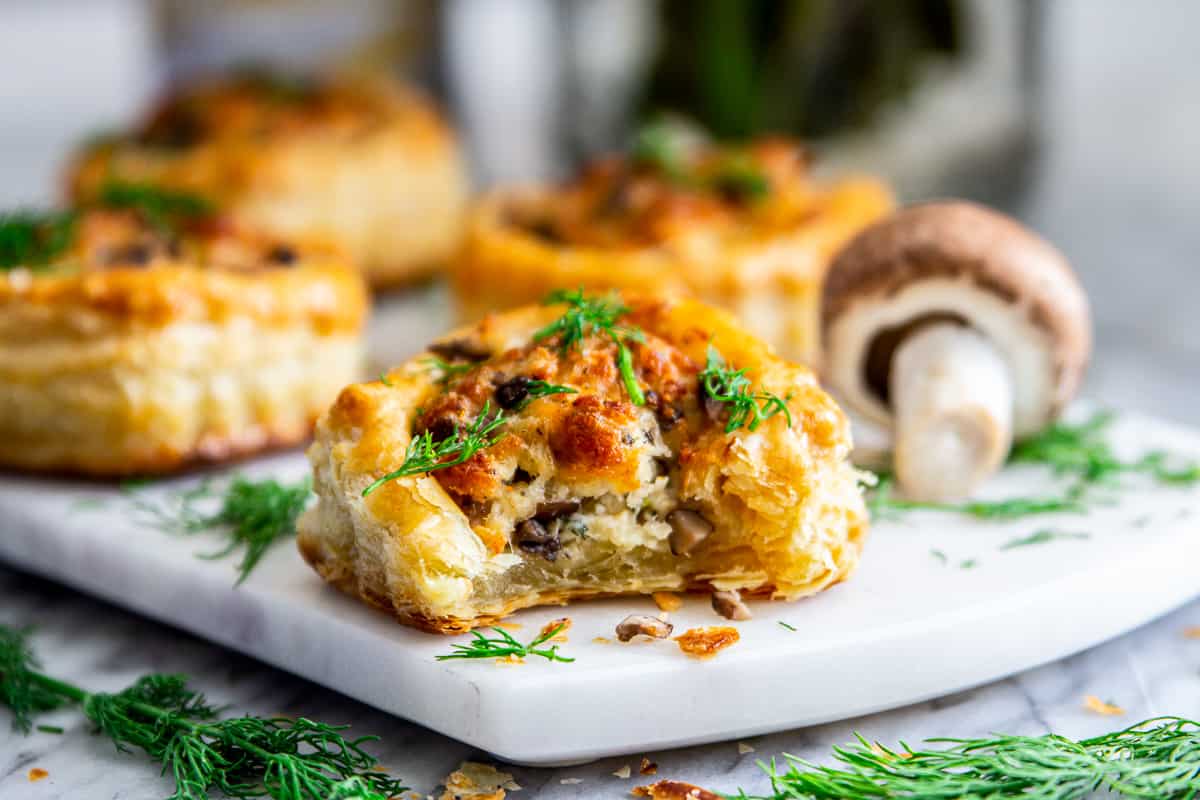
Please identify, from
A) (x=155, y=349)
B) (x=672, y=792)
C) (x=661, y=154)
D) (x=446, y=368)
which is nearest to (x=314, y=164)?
(x=661, y=154)

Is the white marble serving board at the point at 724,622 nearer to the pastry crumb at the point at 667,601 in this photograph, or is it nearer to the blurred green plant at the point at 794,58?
the pastry crumb at the point at 667,601

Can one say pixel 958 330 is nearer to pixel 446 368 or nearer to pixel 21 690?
pixel 446 368

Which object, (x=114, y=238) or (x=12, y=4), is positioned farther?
(x=12, y=4)

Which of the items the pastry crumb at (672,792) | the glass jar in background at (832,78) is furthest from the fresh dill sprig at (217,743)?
the glass jar in background at (832,78)

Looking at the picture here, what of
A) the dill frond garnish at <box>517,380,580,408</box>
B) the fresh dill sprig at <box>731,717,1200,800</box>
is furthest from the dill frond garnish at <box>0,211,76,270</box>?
the fresh dill sprig at <box>731,717,1200,800</box>

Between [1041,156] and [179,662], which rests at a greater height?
[1041,156]

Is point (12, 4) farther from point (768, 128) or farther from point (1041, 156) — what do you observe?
point (1041, 156)

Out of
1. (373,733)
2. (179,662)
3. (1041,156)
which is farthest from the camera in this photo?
(1041,156)

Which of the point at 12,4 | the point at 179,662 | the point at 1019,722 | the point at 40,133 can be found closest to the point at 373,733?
the point at 179,662
